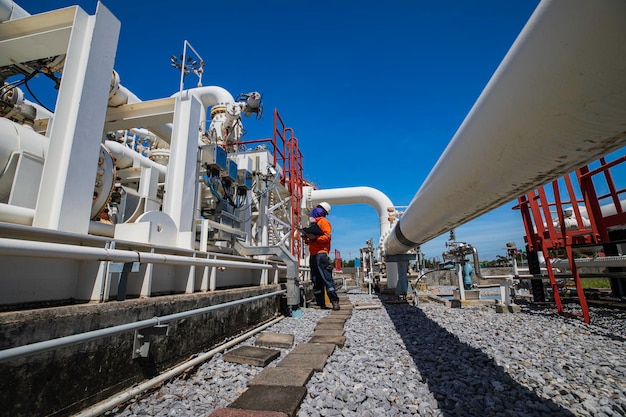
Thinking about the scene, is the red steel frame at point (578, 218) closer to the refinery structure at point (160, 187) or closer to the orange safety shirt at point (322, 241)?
the refinery structure at point (160, 187)

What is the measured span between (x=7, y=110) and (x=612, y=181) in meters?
8.26

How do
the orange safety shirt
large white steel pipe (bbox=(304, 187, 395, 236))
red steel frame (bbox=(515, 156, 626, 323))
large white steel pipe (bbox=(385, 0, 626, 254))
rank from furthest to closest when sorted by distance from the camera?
large white steel pipe (bbox=(304, 187, 395, 236))
the orange safety shirt
red steel frame (bbox=(515, 156, 626, 323))
large white steel pipe (bbox=(385, 0, 626, 254))

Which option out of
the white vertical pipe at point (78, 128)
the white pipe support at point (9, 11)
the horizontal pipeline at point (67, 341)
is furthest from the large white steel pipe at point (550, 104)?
the white pipe support at point (9, 11)

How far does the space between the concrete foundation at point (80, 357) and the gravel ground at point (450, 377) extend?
7.0 inches

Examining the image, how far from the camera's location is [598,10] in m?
0.53

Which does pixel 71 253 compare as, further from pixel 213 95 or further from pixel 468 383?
pixel 213 95

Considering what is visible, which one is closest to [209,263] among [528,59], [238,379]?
[238,379]

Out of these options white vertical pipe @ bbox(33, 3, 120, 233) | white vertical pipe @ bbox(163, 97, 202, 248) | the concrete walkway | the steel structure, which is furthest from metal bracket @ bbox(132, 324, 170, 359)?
white vertical pipe @ bbox(163, 97, 202, 248)

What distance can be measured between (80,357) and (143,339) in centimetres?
35

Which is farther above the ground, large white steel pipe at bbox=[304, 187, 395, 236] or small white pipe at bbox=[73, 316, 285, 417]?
large white steel pipe at bbox=[304, 187, 395, 236]

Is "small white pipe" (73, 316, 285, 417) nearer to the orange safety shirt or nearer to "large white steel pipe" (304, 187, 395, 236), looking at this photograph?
A: the orange safety shirt

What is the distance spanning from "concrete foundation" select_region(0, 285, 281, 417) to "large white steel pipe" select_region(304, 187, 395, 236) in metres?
7.77

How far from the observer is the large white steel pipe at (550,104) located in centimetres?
56

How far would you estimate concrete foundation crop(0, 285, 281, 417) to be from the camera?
1257 millimetres
